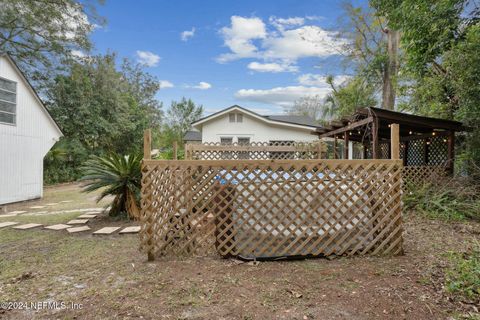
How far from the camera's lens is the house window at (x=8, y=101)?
7.49 metres

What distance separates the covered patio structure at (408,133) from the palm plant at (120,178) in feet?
17.6

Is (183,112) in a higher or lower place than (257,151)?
higher

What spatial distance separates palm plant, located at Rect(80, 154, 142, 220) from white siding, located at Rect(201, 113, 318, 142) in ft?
29.7

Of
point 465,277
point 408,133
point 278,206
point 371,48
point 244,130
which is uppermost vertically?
point 371,48

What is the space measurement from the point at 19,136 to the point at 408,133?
41.2 feet

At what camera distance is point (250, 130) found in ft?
47.2

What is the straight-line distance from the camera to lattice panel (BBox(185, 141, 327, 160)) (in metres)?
8.42

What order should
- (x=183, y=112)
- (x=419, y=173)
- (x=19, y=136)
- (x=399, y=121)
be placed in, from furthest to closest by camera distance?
(x=183, y=112), (x=19, y=136), (x=419, y=173), (x=399, y=121)

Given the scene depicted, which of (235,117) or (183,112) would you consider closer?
(235,117)

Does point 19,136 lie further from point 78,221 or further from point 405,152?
point 405,152

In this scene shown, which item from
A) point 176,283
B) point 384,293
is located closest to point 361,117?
point 384,293

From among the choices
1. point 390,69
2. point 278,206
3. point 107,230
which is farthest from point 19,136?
point 390,69

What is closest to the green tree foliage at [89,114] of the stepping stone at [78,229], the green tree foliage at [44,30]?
the green tree foliage at [44,30]

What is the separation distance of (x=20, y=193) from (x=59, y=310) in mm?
7752
